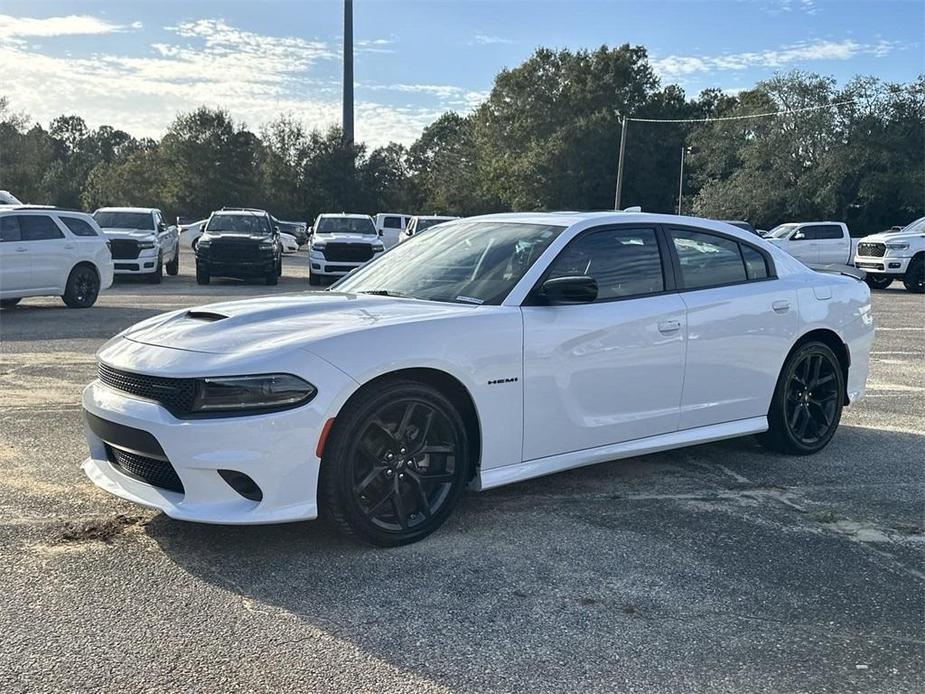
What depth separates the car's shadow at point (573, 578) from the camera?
9.98 ft

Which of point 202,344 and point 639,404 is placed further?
point 639,404

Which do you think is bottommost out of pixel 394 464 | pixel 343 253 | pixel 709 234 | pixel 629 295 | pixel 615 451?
pixel 615 451

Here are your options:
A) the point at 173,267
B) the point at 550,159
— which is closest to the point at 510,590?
the point at 173,267

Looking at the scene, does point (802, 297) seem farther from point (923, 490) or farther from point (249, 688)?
point (249, 688)

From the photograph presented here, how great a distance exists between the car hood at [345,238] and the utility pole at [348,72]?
39.0 meters

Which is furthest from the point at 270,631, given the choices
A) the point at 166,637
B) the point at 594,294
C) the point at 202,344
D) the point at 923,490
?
the point at 923,490

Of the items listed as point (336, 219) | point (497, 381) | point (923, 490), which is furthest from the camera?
point (336, 219)

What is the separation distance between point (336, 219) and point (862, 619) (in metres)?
19.6

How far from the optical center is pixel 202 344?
377cm

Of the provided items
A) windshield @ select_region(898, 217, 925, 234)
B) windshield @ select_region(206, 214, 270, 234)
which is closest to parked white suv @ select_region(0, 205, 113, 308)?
windshield @ select_region(206, 214, 270, 234)

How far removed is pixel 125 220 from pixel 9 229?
24.3 feet

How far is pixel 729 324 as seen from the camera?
5070 millimetres

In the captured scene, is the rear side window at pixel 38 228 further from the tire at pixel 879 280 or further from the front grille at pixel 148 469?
the tire at pixel 879 280

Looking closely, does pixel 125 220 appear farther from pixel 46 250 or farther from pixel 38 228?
pixel 46 250
